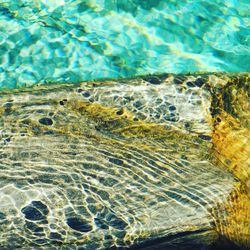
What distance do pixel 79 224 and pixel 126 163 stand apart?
0.82 m

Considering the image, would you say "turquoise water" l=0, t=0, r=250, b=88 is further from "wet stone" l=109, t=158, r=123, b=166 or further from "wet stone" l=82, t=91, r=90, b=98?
"wet stone" l=109, t=158, r=123, b=166

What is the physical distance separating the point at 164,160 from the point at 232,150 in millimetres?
769

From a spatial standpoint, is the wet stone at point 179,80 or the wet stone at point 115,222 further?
the wet stone at point 179,80

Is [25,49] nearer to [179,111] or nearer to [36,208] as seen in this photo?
[179,111]

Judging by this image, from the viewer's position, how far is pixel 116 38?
7012 millimetres

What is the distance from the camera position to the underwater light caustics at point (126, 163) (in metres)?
3.55

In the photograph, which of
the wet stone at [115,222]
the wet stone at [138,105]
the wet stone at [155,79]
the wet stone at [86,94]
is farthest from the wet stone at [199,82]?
the wet stone at [115,222]

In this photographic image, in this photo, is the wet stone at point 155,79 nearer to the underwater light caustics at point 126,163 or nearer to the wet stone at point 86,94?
the underwater light caustics at point 126,163

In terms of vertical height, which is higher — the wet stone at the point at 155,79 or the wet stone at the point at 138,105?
the wet stone at the point at 155,79

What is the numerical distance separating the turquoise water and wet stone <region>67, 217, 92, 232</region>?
3146 mm

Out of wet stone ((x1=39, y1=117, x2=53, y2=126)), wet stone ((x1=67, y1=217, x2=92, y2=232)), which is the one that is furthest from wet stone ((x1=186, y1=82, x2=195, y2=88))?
wet stone ((x1=67, y1=217, x2=92, y2=232))

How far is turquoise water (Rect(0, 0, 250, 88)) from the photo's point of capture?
255 inches

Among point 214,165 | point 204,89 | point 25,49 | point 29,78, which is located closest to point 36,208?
point 214,165

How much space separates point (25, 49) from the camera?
6.71 m
